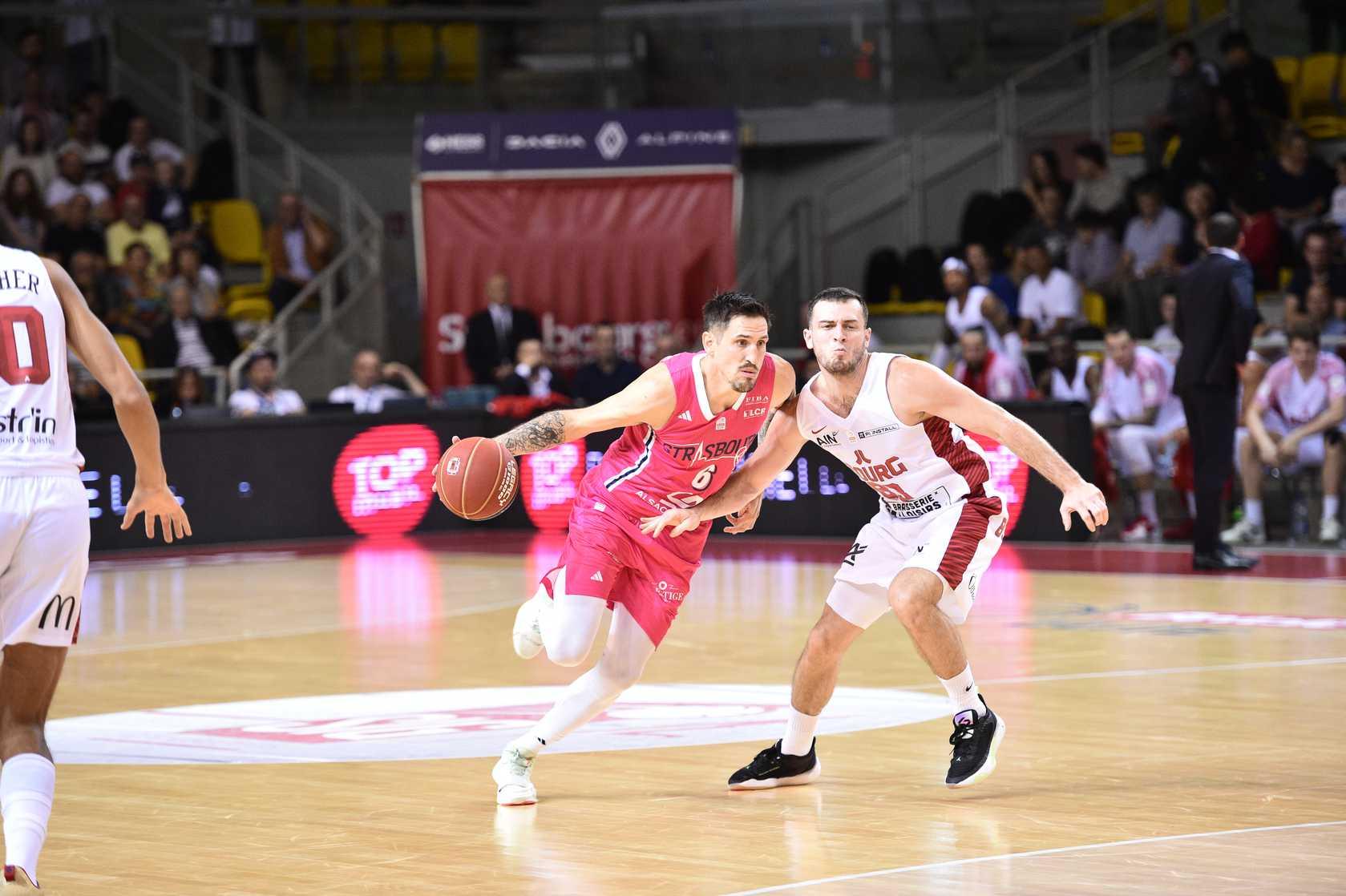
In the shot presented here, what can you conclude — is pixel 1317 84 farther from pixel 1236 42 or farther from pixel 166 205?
pixel 166 205

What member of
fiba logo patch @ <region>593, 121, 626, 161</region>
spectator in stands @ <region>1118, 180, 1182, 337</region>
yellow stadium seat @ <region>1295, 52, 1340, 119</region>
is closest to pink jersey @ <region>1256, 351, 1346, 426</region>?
spectator in stands @ <region>1118, 180, 1182, 337</region>

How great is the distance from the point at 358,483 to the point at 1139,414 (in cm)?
617

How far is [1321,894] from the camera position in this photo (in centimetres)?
482

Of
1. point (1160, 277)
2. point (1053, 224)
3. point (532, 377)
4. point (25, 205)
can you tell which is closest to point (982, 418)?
point (1160, 277)

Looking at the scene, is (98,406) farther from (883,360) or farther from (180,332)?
(883,360)

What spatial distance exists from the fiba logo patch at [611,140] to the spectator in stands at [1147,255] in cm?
461

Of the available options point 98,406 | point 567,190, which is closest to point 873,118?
point 567,190

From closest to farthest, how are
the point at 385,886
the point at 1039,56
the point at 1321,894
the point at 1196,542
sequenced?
the point at 1321,894 → the point at 385,886 → the point at 1196,542 → the point at 1039,56

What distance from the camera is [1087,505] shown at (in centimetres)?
582

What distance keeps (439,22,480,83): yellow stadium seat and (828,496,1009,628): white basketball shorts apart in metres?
13.7

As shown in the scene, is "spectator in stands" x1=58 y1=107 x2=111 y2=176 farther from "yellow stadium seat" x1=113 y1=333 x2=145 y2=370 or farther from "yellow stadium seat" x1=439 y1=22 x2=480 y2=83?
"yellow stadium seat" x1=439 y1=22 x2=480 y2=83

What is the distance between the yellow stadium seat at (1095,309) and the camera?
16.7 meters

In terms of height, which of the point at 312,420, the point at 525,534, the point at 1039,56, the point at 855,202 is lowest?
the point at 525,534

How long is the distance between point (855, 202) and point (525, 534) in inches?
234
